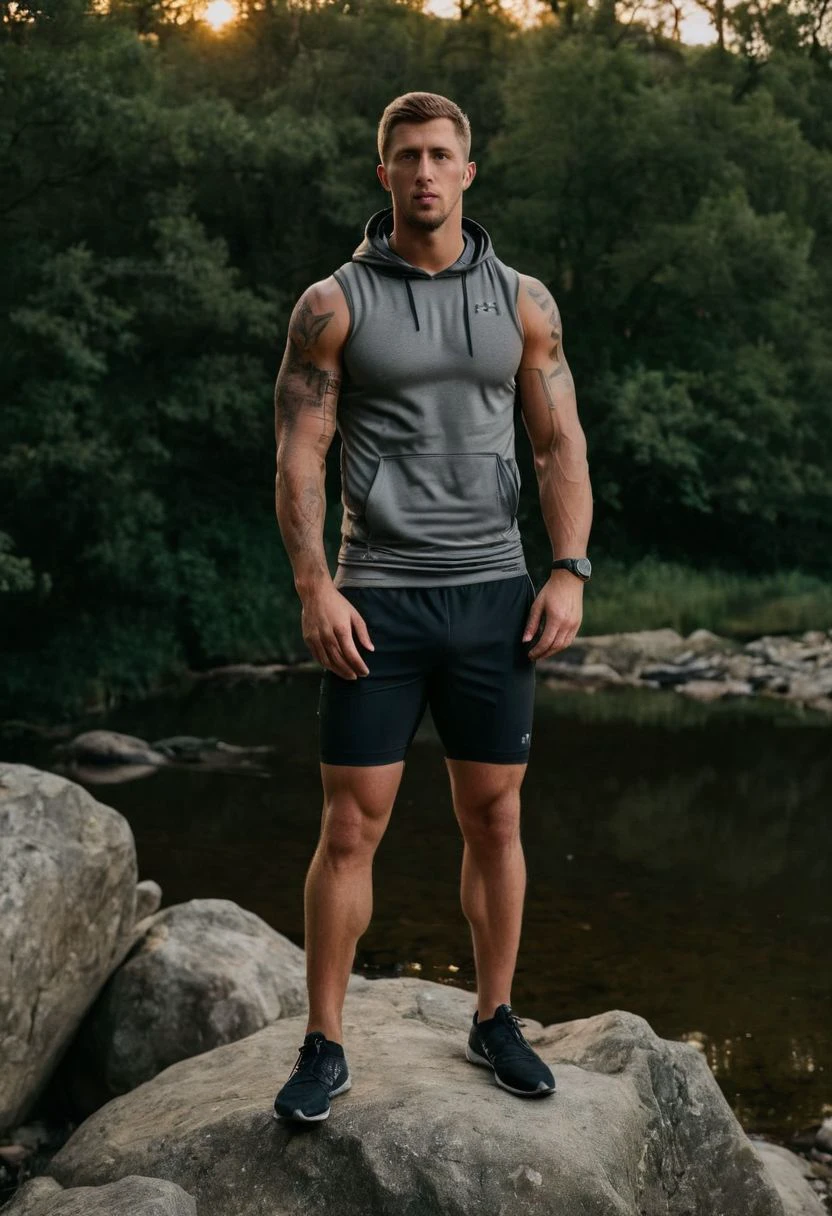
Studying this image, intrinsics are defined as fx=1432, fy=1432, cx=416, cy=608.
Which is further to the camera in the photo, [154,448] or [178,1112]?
[154,448]

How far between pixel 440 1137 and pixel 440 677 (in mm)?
1099

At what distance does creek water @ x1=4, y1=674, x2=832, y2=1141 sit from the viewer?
21.3 ft

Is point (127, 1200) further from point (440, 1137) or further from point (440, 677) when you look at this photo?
point (440, 677)

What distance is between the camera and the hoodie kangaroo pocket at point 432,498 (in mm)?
3480

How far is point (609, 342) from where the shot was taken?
976 inches

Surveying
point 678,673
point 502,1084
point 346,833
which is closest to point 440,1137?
point 502,1084

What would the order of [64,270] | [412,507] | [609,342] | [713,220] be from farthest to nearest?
[609,342], [713,220], [64,270], [412,507]

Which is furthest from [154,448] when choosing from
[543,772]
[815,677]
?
[815,677]

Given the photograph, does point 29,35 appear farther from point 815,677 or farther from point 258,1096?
point 258,1096

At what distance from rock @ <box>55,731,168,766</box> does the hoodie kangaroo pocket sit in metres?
9.01

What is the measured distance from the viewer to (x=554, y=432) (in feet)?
12.2

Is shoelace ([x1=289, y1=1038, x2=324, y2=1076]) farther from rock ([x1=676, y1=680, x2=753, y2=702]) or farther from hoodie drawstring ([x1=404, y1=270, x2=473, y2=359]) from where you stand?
rock ([x1=676, y1=680, x2=753, y2=702])

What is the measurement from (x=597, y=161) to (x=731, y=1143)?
2121 centimetres

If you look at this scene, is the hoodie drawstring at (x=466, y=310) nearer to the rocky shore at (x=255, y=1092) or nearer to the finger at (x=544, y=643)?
the finger at (x=544, y=643)
